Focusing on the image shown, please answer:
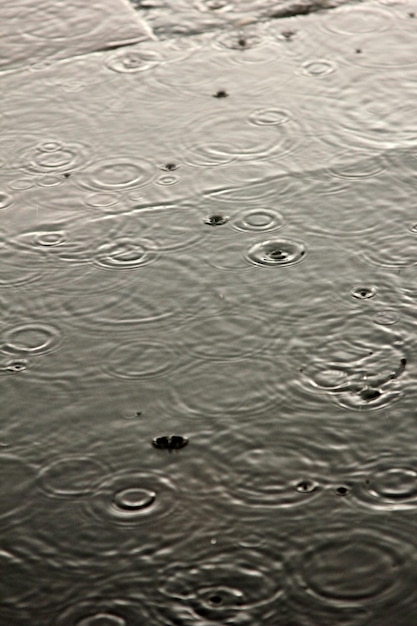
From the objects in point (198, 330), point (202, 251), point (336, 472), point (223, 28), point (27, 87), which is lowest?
point (336, 472)

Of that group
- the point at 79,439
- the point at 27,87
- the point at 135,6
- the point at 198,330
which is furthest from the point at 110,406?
the point at 135,6

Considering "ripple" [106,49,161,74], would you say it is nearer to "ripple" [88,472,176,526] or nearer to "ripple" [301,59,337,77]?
"ripple" [301,59,337,77]

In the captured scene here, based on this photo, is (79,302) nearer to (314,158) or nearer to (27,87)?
(314,158)

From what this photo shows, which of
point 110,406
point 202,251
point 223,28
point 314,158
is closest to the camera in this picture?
point 110,406

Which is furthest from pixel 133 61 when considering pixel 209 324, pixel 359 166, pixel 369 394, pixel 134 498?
pixel 134 498

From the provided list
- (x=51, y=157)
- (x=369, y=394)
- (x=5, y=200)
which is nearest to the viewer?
(x=369, y=394)

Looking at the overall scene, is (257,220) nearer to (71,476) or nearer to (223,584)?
(71,476)
